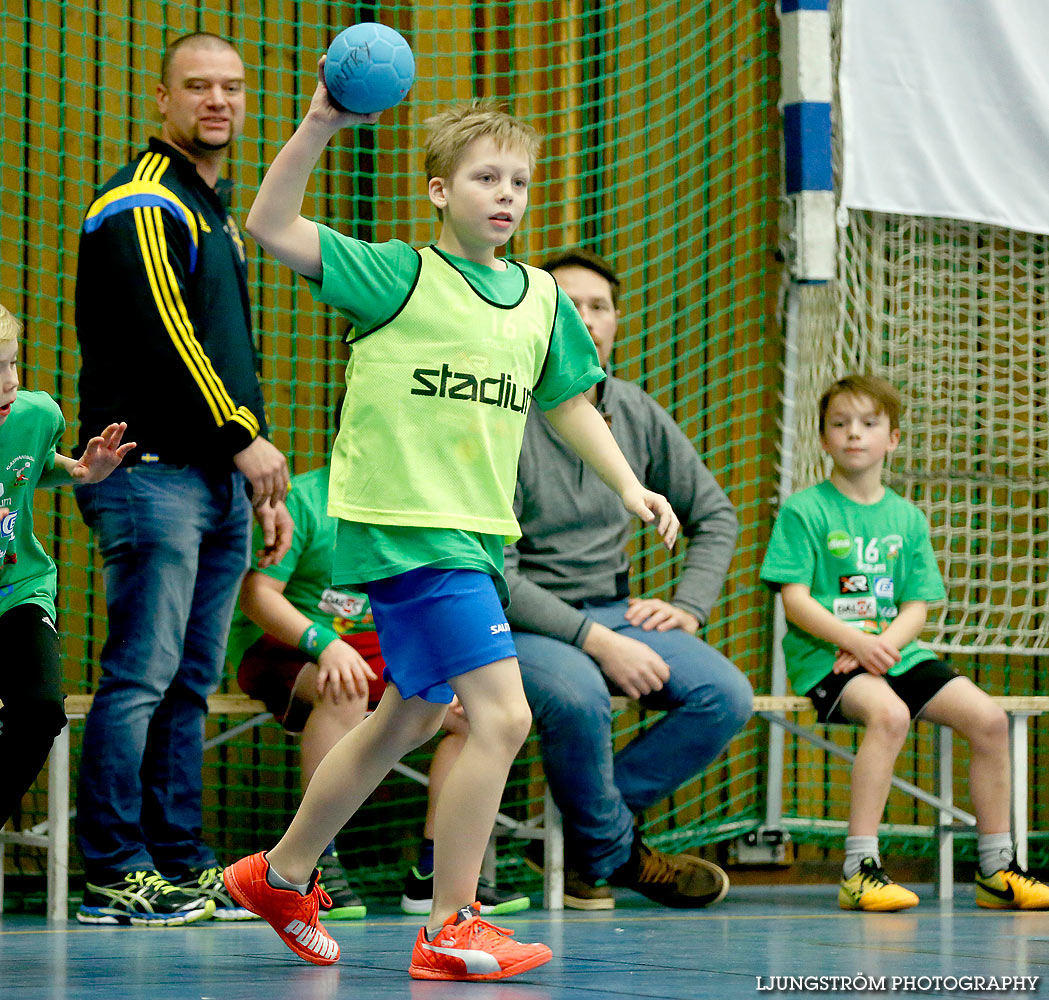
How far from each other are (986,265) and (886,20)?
2.98ft

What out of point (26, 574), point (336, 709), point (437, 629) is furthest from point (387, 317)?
point (336, 709)

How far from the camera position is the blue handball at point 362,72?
2.32 meters

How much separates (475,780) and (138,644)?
1.18m

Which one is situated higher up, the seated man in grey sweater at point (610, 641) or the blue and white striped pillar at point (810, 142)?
the blue and white striped pillar at point (810, 142)

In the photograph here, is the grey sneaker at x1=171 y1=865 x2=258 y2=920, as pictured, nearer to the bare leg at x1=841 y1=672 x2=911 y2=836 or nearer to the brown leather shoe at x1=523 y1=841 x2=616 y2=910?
the brown leather shoe at x1=523 y1=841 x2=616 y2=910

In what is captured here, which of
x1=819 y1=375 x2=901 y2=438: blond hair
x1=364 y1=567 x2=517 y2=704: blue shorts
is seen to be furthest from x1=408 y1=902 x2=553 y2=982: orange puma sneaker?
x1=819 y1=375 x2=901 y2=438: blond hair

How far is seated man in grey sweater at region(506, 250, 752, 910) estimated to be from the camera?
361 centimetres

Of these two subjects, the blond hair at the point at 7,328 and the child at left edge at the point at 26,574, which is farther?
the child at left edge at the point at 26,574

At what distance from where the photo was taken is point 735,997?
201 centimetres

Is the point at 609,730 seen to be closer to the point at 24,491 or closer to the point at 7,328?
the point at 24,491

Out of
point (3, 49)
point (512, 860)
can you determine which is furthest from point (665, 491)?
point (3, 49)

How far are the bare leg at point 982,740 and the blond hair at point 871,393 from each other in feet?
2.58

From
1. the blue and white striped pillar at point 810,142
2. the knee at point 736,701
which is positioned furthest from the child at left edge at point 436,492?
the blue and white striped pillar at point 810,142

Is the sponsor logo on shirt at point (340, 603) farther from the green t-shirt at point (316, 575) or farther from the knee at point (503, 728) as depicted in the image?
the knee at point (503, 728)
